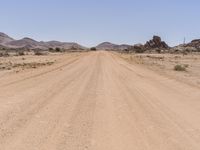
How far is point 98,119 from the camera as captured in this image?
360 inches

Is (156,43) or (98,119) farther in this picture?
(156,43)

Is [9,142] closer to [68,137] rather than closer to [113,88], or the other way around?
[68,137]

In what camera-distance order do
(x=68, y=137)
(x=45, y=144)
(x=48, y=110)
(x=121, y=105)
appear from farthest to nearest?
(x=121, y=105) < (x=48, y=110) < (x=68, y=137) < (x=45, y=144)

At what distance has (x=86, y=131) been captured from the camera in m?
7.88

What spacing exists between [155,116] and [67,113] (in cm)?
220

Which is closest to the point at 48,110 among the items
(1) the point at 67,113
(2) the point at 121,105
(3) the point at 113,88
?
(1) the point at 67,113

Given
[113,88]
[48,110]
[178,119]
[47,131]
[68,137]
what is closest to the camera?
[68,137]

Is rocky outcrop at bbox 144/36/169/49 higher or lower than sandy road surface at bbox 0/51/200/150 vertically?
lower

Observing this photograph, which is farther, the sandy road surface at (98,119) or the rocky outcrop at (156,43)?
the rocky outcrop at (156,43)

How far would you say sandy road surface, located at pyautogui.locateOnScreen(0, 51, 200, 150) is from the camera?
7.01m

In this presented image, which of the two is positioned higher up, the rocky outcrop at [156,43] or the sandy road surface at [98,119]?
the sandy road surface at [98,119]

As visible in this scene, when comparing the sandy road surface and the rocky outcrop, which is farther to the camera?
the rocky outcrop

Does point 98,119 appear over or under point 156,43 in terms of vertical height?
over

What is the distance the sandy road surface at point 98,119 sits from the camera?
A: 701 cm
